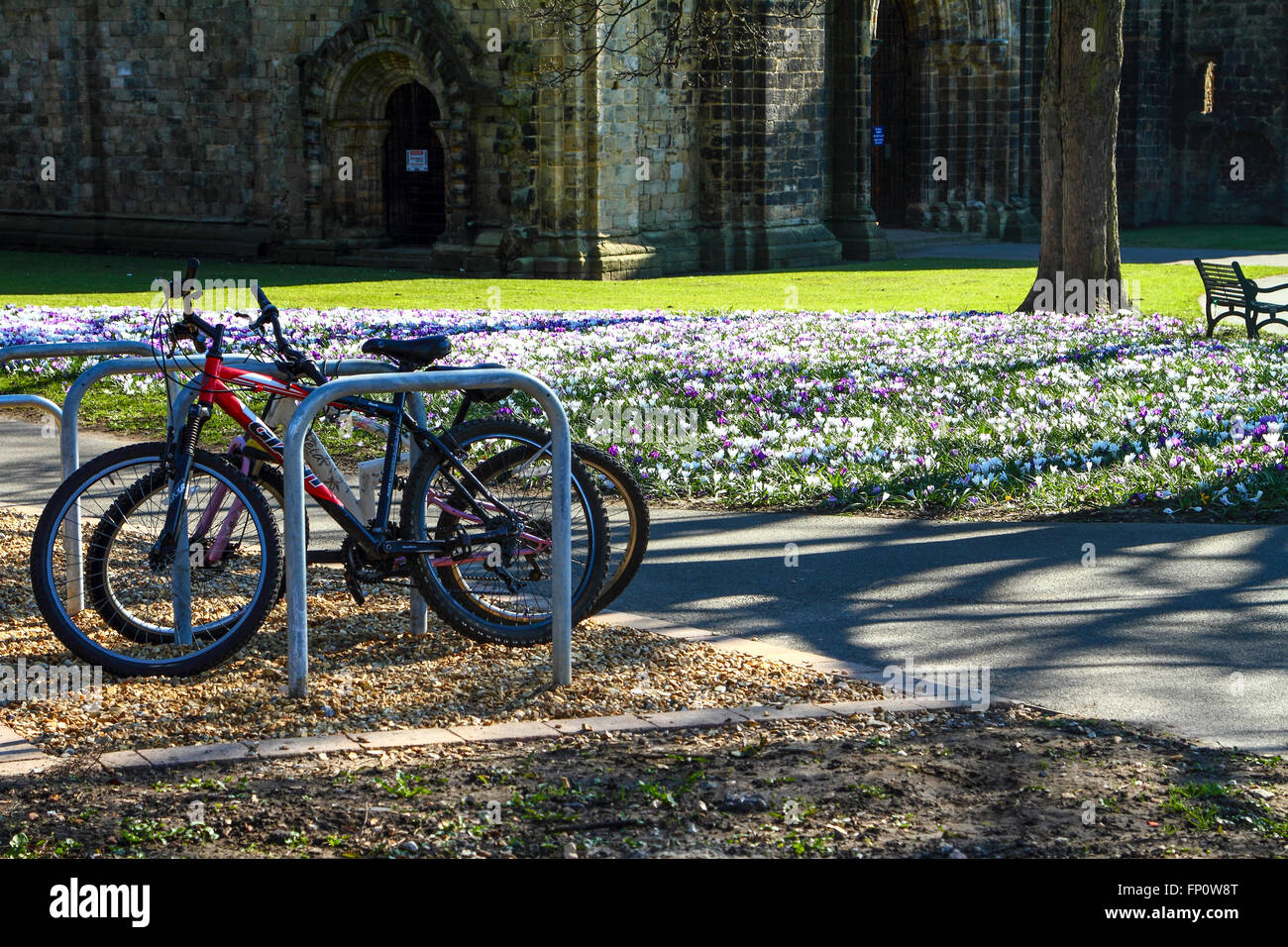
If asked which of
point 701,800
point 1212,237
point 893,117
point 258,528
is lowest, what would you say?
point 701,800

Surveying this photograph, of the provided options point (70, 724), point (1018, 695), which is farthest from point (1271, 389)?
point (70, 724)

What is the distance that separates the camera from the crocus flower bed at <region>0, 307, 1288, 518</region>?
8.95 m

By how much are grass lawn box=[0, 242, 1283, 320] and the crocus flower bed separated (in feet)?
14.4

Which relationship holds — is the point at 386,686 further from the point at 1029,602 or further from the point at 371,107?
the point at 371,107

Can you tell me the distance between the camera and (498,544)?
5.78 m

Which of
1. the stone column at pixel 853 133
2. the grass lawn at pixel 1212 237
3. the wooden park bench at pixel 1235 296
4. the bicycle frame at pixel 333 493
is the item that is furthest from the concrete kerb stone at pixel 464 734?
the grass lawn at pixel 1212 237

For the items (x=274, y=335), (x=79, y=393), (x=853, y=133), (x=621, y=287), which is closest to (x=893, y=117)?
(x=853, y=133)

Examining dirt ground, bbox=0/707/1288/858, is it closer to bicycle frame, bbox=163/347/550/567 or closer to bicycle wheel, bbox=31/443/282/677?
bicycle wheel, bbox=31/443/282/677

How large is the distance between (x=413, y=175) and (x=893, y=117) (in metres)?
10.6

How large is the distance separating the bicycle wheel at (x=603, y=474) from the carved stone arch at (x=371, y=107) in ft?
68.5

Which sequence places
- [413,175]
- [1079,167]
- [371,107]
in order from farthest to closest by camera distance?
[413,175], [371,107], [1079,167]

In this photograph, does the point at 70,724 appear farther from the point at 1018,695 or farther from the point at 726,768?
the point at 1018,695

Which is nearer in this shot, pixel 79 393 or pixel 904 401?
pixel 79 393

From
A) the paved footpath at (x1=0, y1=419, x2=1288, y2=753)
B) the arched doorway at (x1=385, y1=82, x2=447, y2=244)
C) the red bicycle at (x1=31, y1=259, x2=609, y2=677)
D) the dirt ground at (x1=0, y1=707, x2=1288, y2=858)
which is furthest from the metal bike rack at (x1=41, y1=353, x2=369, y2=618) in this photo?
the arched doorway at (x1=385, y1=82, x2=447, y2=244)
